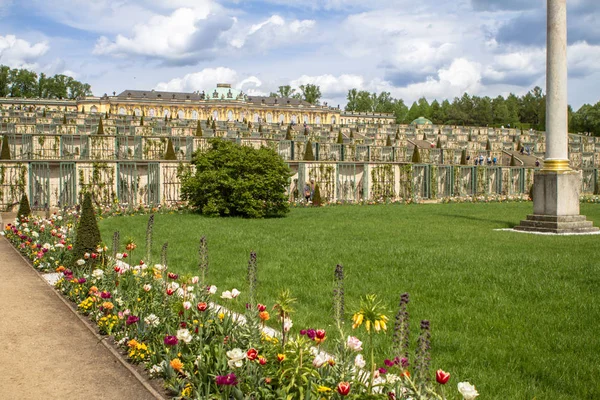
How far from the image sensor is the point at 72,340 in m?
6.01

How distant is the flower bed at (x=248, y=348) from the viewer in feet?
11.1

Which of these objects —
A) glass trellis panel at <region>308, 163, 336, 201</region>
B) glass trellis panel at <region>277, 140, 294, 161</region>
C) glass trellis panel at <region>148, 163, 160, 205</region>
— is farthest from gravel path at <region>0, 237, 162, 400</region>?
glass trellis panel at <region>277, 140, 294, 161</region>

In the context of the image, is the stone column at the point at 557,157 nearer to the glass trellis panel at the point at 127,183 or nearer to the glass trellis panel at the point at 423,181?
the glass trellis panel at the point at 127,183

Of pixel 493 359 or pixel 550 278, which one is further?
pixel 550 278

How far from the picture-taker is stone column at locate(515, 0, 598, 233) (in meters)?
14.1

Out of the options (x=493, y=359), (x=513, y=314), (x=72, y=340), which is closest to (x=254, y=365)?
(x=493, y=359)

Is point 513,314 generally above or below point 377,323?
below

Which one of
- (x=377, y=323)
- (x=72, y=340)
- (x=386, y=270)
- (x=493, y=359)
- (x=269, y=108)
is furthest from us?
(x=269, y=108)

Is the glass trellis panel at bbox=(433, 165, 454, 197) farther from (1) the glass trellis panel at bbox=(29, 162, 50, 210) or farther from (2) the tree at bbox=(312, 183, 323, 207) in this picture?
(1) the glass trellis panel at bbox=(29, 162, 50, 210)

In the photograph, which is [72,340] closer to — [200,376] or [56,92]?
[200,376]

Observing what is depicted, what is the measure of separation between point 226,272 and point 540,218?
30.2 feet

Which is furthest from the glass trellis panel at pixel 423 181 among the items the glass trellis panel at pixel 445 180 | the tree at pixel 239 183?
the tree at pixel 239 183

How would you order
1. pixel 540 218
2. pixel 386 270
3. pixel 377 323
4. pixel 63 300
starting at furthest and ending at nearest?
pixel 540 218 < pixel 386 270 < pixel 63 300 < pixel 377 323

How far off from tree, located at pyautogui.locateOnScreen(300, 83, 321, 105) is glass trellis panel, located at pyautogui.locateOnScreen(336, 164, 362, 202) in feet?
346
